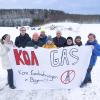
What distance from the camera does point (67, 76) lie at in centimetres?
1050

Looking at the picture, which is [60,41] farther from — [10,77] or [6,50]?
[10,77]

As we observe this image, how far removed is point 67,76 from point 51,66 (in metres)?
0.49

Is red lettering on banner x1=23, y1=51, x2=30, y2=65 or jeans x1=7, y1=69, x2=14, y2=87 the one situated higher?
red lettering on banner x1=23, y1=51, x2=30, y2=65

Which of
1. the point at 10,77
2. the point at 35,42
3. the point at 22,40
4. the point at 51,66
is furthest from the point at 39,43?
the point at 10,77

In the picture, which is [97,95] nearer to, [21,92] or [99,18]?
[21,92]

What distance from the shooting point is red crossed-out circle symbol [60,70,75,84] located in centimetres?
1048

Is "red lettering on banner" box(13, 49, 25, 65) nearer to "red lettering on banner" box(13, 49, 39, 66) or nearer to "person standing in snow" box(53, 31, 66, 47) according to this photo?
"red lettering on banner" box(13, 49, 39, 66)

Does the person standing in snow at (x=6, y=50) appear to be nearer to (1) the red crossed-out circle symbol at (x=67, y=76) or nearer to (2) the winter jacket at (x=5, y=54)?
(2) the winter jacket at (x=5, y=54)

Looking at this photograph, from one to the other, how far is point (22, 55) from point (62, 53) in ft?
3.43

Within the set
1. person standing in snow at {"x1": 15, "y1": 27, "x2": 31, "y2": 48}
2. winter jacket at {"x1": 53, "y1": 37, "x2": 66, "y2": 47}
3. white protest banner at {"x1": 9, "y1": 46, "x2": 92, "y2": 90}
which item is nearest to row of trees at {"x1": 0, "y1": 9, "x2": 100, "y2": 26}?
winter jacket at {"x1": 53, "y1": 37, "x2": 66, "y2": 47}

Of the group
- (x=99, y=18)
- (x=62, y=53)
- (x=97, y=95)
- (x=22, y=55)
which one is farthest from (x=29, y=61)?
(x=99, y=18)

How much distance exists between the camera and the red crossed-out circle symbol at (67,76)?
10484mm

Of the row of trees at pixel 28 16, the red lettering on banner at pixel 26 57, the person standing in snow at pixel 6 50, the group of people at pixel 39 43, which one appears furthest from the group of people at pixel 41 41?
the row of trees at pixel 28 16

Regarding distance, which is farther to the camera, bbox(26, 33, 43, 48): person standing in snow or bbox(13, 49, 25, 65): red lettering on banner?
bbox(26, 33, 43, 48): person standing in snow
